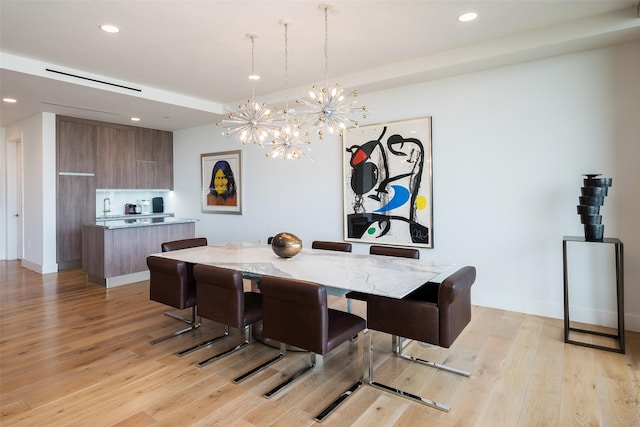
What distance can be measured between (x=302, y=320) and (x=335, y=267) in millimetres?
684

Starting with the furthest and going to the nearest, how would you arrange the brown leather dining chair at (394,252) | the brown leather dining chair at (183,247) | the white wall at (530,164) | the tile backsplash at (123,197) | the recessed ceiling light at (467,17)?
the tile backsplash at (123,197), the brown leather dining chair at (183,247), the white wall at (530,164), the brown leather dining chair at (394,252), the recessed ceiling light at (467,17)

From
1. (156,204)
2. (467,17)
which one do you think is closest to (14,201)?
(156,204)

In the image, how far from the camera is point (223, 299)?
105 inches

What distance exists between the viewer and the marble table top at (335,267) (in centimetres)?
226

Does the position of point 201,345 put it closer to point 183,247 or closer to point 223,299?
point 223,299

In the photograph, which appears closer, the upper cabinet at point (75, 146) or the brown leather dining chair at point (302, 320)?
the brown leather dining chair at point (302, 320)

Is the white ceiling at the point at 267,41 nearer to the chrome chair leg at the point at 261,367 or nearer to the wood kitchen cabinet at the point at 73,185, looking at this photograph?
the wood kitchen cabinet at the point at 73,185

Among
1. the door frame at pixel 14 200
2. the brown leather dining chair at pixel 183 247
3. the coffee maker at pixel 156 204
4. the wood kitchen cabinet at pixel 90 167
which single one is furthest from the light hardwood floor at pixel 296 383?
the door frame at pixel 14 200

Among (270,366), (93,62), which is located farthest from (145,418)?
(93,62)

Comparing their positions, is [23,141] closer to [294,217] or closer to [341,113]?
[294,217]

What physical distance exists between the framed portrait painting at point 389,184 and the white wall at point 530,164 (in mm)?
139

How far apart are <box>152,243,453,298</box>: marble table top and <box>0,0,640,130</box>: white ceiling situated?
2.10m

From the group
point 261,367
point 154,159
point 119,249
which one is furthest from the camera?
point 154,159

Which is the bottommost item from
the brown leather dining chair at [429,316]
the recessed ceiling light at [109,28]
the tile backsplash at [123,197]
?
the brown leather dining chair at [429,316]
